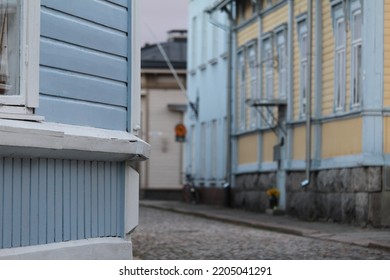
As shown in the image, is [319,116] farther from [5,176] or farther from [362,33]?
[5,176]

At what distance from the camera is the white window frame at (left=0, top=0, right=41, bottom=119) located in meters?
8.85

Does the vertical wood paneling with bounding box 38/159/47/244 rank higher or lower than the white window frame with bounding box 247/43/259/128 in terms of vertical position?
lower

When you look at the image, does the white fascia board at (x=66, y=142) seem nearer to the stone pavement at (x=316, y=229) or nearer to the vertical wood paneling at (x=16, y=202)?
the vertical wood paneling at (x=16, y=202)

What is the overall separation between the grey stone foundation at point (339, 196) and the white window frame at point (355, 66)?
136 centimetres

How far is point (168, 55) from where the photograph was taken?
179 feet

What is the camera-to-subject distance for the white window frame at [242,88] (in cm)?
3375

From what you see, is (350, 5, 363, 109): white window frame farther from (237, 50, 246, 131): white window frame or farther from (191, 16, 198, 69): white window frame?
(191, 16, 198, 69): white window frame

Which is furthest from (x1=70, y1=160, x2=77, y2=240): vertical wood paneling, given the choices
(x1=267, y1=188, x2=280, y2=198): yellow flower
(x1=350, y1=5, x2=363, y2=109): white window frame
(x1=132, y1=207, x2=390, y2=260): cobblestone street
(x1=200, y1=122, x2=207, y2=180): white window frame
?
(x1=200, y1=122, x2=207, y2=180): white window frame

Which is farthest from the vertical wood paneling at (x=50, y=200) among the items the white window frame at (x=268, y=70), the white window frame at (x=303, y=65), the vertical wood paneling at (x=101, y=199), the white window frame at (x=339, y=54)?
the white window frame at (x=268, y=70)

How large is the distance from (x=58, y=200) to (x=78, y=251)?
0.49 m

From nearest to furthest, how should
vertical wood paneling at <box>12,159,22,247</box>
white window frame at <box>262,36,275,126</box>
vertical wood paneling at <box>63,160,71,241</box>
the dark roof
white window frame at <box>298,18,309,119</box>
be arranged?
1. vertical wood paneling at <box>12,159,22,247</box>
2. vertical wood paneling at <box>63,160,71,241</box>
3. white window frame at <box>298,18,309,119</box>
4. white window frame at <box>262,36,275,126</box>
5. the dark roof

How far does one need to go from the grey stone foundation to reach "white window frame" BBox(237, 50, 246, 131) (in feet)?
10.7

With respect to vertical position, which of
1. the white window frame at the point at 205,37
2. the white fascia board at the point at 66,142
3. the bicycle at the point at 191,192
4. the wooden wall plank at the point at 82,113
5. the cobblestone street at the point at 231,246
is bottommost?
the cobblestone street at the point at 231,246

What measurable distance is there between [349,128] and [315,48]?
2807 millimetres
